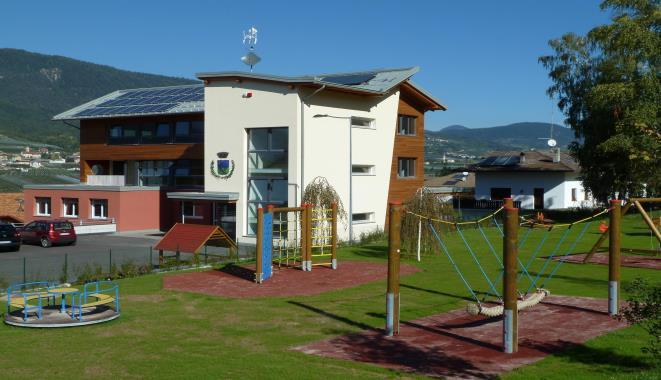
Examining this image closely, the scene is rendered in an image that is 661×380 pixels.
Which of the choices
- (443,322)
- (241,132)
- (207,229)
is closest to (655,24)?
(241,132)

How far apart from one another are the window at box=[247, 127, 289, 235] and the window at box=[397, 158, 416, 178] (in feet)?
29.6

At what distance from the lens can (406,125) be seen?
41406mm

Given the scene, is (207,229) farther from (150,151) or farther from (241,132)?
(150,151)

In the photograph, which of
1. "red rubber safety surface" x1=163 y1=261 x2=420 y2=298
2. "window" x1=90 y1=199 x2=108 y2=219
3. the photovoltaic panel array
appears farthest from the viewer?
the photovoltaic panel array

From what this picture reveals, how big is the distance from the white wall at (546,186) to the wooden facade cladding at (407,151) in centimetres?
2024

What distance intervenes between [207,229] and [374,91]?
1419cm

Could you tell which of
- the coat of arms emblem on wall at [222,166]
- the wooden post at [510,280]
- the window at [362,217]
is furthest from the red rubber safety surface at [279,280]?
the window at [362,217]

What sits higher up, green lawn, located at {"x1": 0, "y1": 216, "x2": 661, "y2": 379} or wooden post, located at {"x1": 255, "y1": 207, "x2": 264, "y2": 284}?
wooden post, located at {"x1": 255, "y1": 207, "x2": 264, "y2": 284}

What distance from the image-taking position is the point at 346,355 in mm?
11609

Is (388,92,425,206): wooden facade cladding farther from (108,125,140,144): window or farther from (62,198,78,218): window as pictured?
(62,198,78,218): window

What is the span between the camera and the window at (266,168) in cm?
3384

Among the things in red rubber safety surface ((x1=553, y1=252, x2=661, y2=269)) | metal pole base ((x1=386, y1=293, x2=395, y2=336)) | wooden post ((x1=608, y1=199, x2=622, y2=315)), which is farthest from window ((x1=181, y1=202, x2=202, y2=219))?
metal pole base ((x1=386, y1=293, x2=395, y2=336))

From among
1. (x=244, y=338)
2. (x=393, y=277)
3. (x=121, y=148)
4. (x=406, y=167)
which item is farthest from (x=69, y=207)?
(x=393, y=277)

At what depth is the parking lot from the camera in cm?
2387
